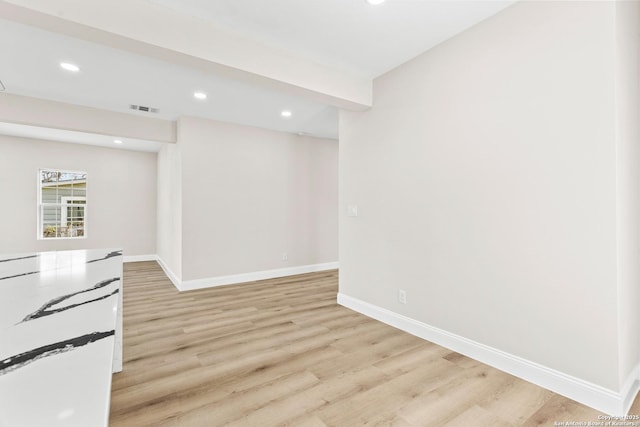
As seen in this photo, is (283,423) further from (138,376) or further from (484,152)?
(484,152)

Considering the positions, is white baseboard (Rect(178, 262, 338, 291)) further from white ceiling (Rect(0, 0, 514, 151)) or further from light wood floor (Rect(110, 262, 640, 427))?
white ceiling (Rect(0, 0, 514, 151))

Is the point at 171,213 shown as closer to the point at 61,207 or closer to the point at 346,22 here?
the point at 61,207

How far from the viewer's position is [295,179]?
5.51 m

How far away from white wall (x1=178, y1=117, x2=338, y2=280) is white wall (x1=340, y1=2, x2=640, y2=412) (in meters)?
2.64

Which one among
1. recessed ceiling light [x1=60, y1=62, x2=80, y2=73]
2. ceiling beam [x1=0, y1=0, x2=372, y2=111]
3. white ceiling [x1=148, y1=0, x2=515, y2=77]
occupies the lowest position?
ceiling beam [x1=0, y1=0, x2=372, y2=111]

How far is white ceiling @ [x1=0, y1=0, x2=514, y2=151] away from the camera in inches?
85.5

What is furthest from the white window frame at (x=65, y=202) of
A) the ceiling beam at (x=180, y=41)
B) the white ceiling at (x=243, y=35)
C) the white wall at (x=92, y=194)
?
the ceiling beam at (x=180, y=41)

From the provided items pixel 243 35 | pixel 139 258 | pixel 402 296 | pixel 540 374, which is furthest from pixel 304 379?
pixel 139 258

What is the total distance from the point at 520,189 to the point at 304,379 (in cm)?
200

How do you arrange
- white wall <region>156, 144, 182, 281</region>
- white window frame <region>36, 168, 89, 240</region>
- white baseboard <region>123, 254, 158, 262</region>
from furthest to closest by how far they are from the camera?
white baseboard <region>123, 254, 158, 262</region>, white window frame <region>36, 168, 89, 240</region>, white wall <region>156, 144, 182, 281</region>

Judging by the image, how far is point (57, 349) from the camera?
67cm

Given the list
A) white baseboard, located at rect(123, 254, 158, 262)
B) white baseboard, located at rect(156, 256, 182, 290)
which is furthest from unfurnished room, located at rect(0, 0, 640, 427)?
white baseboard, located at rect(123, 254, 158, 262)

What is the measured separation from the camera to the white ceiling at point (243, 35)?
2172 millimetres

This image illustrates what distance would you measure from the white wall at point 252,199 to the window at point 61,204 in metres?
3.86
